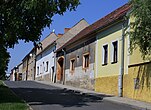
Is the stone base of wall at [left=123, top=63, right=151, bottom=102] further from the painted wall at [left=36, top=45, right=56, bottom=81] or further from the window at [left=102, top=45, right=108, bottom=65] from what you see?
the painted wall at [left=36, top=45, right=56, bottom=81]

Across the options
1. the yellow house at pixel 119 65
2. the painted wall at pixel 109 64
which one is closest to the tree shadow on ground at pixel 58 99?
the yellow house at pixel 119 65

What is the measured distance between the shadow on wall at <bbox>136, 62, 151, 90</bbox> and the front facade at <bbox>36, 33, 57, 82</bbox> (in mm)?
26336

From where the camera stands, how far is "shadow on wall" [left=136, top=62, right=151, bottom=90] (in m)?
21.1

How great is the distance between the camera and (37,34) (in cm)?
1806

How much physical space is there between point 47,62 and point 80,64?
20053 millimetres

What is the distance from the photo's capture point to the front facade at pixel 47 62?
51312 mm

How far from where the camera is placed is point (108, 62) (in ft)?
93.0

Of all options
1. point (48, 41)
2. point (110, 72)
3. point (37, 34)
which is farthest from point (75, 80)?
point (48, 41)

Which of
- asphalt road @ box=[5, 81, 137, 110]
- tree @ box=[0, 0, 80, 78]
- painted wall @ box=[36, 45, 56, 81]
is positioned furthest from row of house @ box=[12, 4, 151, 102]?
painted wall @ box=[36, 45, 56, 81]

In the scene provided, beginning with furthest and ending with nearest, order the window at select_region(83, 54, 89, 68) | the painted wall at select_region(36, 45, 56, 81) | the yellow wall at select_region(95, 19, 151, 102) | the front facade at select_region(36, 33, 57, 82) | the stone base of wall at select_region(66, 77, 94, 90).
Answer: the painted wall at select_region(36, 45, 56, 81) → the front facade at select_region(36, 33, 57, 82) → the window at select_region(83, 54, 89, 68) → the stone base of wall at select_region(66, 77, 94, 90) → the yellow wall at select_region(95, 19, 151, 102)

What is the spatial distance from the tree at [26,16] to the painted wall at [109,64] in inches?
329

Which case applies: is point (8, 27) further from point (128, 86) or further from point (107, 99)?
point (128, 86)

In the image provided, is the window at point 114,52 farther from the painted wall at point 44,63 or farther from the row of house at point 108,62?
the painted wall at point 44,63

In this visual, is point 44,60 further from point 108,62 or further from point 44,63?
point 108,62
